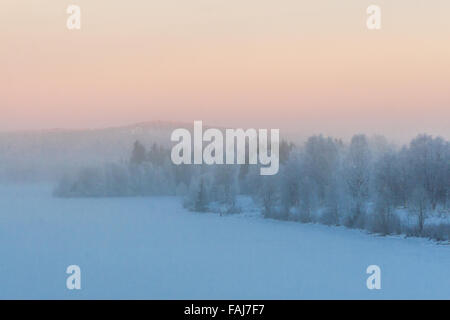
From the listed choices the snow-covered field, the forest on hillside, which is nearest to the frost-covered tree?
the forest on hillside

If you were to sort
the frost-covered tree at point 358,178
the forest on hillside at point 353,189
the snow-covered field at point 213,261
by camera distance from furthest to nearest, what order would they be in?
the frost-covered tree at point 358,178 < the forest on hillside at point 353,189 < the snow-covered field at point 213,261

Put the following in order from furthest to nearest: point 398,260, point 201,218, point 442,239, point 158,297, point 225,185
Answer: point 225,185
point 201,218
point 442,239
point 398,260
point 158,297

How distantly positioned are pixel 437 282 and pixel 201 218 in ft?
134

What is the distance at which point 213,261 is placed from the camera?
32938 millimetres

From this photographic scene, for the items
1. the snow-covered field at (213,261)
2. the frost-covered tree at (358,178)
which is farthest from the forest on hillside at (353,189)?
the snow-covered field at (213,261)

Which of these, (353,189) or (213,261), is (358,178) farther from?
(213,261)

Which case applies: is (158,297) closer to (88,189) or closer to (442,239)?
(442,239)

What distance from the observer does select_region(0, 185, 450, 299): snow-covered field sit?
81.1 feet

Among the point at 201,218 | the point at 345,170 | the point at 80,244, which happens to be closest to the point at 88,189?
the point at 201,218

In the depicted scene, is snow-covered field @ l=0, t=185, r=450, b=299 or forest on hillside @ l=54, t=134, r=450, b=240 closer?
snow-covered field @ l=0, t=185, r=450, b=299

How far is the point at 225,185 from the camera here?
88.8 metres

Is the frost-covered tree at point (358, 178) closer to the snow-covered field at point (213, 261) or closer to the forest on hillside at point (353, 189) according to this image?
the forest on hillside at point (353, 189)

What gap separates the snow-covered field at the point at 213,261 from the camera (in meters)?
24.7

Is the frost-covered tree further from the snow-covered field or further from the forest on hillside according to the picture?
the snow-covered field
